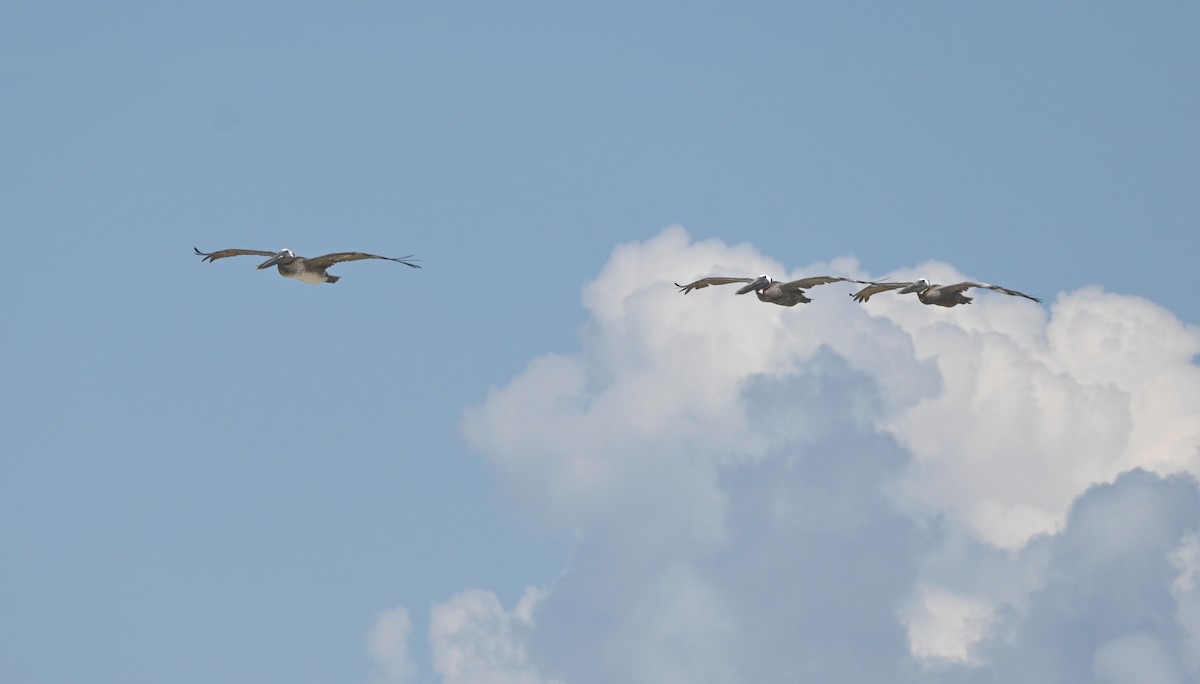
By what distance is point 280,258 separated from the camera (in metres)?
126

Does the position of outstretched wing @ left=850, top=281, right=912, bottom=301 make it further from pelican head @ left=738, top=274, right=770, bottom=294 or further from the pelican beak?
the pelican beak

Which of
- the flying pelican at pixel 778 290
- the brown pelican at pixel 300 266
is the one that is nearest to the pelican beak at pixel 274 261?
the brown pelican at pixel 300 266

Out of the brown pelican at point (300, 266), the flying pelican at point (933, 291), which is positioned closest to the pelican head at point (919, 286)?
the flying pelican at point (933, 291)

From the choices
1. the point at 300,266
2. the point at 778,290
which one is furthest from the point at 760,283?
the point at 300,266

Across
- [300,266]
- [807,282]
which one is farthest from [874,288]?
[300,266]

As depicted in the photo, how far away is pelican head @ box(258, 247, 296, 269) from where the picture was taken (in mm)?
125688

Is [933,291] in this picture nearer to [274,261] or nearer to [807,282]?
[807,282]

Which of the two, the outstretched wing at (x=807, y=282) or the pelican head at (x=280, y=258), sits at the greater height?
the outstretched wing at (x=807, y=282)

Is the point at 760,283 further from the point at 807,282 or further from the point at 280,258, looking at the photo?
the point at 280,258

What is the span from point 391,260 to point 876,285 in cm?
3023

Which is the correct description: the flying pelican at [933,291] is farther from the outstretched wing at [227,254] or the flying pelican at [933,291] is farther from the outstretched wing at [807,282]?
the outstretched wing at [227,254]

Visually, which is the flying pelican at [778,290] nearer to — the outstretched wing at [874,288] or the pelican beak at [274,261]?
the outstretched wing at [874,288]

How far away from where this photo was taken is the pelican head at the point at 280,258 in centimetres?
12569

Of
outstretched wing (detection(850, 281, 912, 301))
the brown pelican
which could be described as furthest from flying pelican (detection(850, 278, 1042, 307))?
the brown pelican
